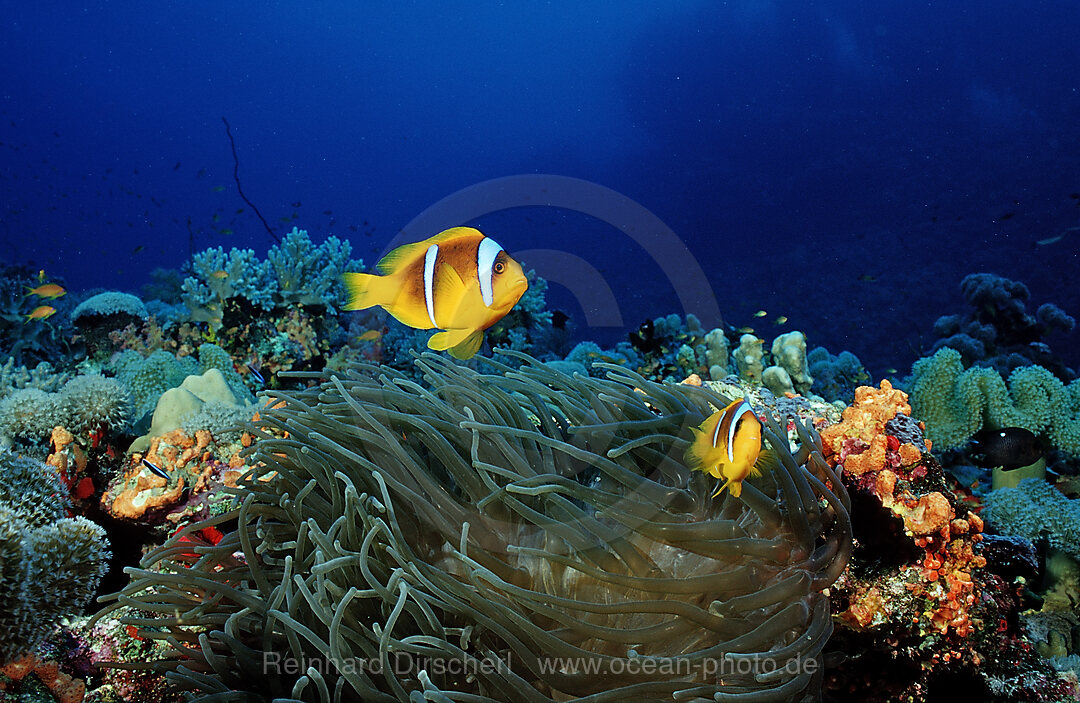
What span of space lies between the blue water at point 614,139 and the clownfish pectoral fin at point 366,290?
295 centimetres

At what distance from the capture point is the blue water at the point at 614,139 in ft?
85.0

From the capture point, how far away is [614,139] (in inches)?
2734

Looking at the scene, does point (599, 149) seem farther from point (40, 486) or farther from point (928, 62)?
point (40, 486)

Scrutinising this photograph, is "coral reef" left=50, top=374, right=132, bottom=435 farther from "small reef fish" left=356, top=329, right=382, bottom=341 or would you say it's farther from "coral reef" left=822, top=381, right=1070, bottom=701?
"coral reef" left=822, top=381, right=1070, bottom=701

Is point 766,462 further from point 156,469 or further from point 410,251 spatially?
point 156,469

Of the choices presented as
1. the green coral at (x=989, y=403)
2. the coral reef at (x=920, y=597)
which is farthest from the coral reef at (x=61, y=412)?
the green coral at (x=989, y=403)

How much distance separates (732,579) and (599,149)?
73180 mm

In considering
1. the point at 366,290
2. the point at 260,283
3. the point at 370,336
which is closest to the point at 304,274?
the point at 260,283

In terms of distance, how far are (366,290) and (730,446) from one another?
3.87ft

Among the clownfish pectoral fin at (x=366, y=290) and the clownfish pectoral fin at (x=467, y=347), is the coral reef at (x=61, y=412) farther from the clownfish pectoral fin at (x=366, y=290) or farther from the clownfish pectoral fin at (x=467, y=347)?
the clownfish pectoral fin at (x=467, y=347)

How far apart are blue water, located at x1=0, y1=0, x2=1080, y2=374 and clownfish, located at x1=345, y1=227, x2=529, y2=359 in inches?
116

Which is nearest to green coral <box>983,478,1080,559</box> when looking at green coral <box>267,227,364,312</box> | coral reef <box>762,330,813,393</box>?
coral reef <box>762,330,813,393</box>

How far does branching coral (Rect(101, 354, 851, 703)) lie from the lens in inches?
48.8

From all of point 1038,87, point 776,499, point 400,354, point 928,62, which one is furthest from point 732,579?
point 928,62
